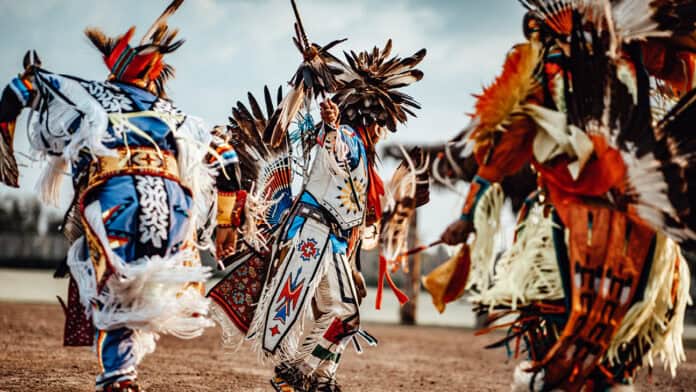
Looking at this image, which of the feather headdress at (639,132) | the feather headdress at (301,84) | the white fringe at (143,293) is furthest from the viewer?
the feather headdress at (301,84)

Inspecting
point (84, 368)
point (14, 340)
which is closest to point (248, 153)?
point (84, 368)

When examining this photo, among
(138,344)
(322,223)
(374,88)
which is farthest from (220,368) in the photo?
(138,344)

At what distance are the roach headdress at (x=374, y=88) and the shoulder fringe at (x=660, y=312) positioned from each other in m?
2.26

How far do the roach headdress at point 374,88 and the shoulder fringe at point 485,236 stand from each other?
1.64 m

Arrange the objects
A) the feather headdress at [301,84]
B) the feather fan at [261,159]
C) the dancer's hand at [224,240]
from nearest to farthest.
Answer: the dancer's hand at [224,240], the feather headdress at [301,84], the feather fan at [261,159]

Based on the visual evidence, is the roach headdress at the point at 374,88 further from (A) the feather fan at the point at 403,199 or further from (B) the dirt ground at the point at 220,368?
(B) the dirt ground at the point at 220,368

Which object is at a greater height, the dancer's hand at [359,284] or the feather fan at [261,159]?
the feather fan at [261,159]

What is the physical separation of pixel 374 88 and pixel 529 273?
2057 millimetres

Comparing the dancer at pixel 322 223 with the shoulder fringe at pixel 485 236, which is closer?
the shoulder fringe at pixel 485 236

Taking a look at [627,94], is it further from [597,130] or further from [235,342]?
[235,342]

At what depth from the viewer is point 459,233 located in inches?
142

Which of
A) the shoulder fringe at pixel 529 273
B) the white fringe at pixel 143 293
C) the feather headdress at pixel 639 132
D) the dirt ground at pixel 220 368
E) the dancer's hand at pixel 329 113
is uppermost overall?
the dancer's hand at pixel 329 113

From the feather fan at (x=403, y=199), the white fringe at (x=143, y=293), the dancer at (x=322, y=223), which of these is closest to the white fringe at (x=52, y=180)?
the white fringe at (x=143, y=293)

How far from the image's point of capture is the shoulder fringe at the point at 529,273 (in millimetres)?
3402
